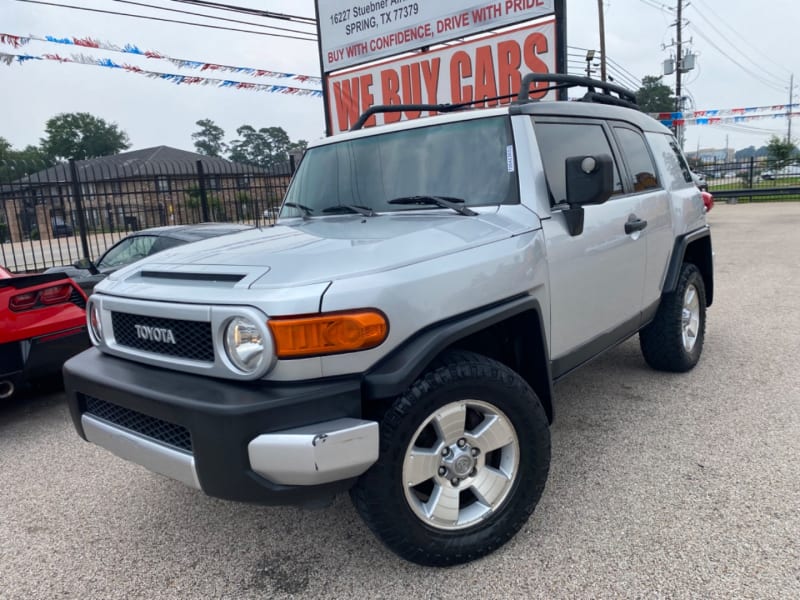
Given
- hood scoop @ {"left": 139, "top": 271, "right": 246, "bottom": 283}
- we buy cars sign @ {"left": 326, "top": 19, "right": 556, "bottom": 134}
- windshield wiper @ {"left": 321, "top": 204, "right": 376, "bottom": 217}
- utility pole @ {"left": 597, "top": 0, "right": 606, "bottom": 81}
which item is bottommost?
hood scoop @ {"left": 139, "top": 271, "right": 246, "bottom": 283}

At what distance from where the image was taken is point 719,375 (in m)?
4.56

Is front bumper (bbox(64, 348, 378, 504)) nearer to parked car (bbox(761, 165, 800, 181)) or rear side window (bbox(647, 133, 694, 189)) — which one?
rear side window (bbox(647, 133, 694, 189))

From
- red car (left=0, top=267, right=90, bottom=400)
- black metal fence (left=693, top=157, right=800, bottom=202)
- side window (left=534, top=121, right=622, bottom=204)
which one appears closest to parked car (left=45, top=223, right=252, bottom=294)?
red car (left=0, top=267, right=90, bottom=400)

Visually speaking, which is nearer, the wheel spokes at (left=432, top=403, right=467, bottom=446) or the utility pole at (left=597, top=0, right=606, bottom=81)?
the wheel spokes at (left=432, top=403, right=467, bottom=446)

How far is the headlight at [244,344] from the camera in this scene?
205 cm

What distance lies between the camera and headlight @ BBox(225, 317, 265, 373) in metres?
2.05

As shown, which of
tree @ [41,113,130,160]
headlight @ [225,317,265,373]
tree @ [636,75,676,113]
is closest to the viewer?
headlight @ [225,317,265,373]

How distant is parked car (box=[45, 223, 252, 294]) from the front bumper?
379 cm

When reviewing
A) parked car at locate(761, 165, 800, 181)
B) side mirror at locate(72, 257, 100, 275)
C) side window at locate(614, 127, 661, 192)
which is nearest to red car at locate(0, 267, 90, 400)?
side mirror at locate(72, 257, 100, 275)

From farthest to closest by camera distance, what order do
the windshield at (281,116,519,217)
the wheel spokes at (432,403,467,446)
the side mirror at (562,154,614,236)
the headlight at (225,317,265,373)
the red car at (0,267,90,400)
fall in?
1. the red car at (0,267,90,400)
2. the windshield at (281,116,519,217)
3. the side mirror at (562,154,614,236)
4. the wheel spokes at (432,403,467,446)
5. the headlight at (225,317,265,373)

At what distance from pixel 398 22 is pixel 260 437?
9136 millimetres

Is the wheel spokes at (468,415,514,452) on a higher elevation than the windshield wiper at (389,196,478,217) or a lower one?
lower

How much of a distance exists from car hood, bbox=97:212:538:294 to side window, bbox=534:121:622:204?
0.46 metres

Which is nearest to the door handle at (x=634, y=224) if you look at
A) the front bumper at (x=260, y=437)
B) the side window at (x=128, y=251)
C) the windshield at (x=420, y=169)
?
the windshield at (x=420, y=169)
